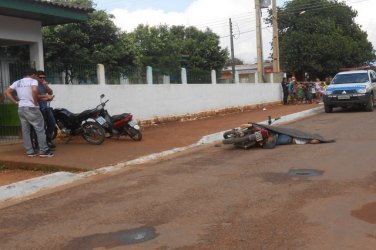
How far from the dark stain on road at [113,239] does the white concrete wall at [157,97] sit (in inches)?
330

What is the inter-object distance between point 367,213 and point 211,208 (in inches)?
70.5

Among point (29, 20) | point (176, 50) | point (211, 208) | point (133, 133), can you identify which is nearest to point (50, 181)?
point (211, 208)

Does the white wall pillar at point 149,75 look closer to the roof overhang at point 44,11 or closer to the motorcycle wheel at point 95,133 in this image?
the roof overhang at point 44,11

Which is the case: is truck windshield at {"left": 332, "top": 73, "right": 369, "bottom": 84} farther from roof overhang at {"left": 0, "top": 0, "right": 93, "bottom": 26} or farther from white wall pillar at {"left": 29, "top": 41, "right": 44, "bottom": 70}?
white wall pillar at {"left": 29, "top": 41, "right": 44, "bottom": 70}

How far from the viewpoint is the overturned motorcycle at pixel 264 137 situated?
10836 mm

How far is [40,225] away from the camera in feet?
18.5

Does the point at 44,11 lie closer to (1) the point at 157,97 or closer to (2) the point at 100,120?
(2) the point at 100,120

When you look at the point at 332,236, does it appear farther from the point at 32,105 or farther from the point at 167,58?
the point at 167,58

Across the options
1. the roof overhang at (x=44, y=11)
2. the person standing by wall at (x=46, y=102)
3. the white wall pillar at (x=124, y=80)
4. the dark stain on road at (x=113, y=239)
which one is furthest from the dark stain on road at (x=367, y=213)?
the white wall pillar at (x=124, y=80)

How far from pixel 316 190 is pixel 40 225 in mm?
3619

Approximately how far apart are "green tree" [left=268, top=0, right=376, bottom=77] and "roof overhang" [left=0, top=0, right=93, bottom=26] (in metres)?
35.0

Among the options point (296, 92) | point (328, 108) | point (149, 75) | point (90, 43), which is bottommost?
point (328, 108)

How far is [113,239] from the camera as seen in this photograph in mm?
4961

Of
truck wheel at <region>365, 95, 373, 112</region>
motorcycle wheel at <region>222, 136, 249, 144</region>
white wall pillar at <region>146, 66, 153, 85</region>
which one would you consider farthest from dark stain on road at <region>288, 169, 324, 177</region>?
truck wheel at <region>365, 95, 373, 112</region>
